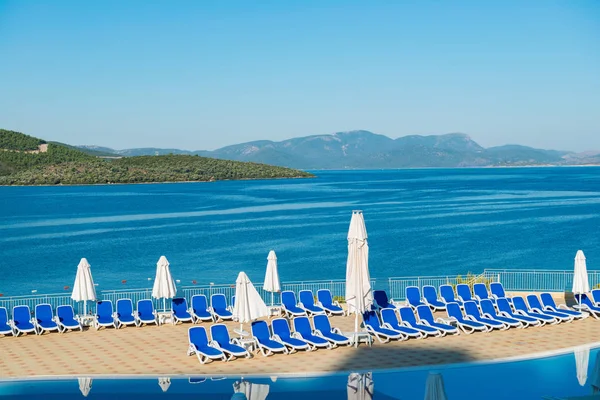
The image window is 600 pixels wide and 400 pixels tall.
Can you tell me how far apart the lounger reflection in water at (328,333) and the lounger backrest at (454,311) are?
305cm

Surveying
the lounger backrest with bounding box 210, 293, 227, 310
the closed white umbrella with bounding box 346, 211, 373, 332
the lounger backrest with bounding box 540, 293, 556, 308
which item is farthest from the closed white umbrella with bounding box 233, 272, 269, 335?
the lounger backrest with bounding box 540, 293, 556, 308

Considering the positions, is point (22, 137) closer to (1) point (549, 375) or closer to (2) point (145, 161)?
(2) point (145, 161)

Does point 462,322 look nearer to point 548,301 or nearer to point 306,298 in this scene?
point 548,301

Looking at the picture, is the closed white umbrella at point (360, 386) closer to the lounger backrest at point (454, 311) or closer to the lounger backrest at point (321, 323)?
the lounger backrest at point (321, 323)

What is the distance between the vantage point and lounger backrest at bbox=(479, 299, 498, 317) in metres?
16.9

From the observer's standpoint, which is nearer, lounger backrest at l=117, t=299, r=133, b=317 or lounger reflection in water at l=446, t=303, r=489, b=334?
lounger reflection in water at l=446, t=303, r=489, b=334

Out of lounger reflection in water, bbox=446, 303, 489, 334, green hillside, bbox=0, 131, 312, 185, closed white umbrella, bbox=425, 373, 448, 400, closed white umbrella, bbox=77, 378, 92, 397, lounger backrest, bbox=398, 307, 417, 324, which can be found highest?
green hillside, bbox=0, 131, 312, 185

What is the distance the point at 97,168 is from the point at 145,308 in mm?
149586

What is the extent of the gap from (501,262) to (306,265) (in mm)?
13318

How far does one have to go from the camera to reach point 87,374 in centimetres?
1275

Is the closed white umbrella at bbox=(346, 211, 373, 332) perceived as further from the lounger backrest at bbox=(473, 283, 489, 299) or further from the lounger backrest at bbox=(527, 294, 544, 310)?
the lounger backrest at bbox=(527, 294, 544, 310)

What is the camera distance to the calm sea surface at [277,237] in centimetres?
4422

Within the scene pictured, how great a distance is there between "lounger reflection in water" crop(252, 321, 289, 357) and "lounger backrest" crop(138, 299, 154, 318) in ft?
13.6

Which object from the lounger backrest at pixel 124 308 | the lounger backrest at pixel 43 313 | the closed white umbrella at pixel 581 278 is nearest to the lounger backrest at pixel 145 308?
the lounger backrest at pixel 124 308
